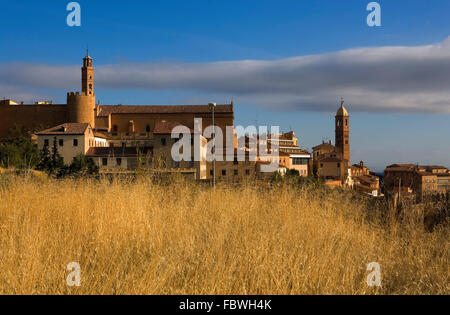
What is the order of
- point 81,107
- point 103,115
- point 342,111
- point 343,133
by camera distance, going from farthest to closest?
1. point 342,111
2. point 343,133
3. point 103,115
4. point 81,107

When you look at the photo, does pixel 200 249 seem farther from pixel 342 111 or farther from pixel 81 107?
pixel 342 111

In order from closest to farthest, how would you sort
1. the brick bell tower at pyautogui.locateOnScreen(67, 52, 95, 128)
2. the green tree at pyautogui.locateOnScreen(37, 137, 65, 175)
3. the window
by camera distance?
the green tree at pyautogui.locateOnScreen(37, 137, 65, 175), the brick bell tower at pyautogui.locateOnScreen(67, 52, 95, 128), the window

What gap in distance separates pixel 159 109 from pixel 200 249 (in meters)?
73.9

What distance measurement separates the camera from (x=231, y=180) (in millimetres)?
8922

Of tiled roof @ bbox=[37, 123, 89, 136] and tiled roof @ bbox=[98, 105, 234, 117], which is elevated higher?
tiled roof @ bbox=[98, 105, 234, 117]

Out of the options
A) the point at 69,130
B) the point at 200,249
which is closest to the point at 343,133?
the point at 69,130

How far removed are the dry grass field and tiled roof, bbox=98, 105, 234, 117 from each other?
69.9 m

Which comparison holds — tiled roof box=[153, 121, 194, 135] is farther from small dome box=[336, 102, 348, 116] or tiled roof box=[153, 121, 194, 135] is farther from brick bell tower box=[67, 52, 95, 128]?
small dome box=[336, 102, 348, 116]

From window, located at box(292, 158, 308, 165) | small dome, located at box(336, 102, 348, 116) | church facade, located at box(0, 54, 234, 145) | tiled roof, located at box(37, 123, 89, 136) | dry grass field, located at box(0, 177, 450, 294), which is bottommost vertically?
dry grass field, located at box(0, 177, 450, 294)

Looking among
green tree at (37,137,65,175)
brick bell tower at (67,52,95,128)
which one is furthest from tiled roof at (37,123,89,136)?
brick bell tower at (67,52,95,128)

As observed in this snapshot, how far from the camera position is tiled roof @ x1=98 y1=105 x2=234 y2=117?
75250mm

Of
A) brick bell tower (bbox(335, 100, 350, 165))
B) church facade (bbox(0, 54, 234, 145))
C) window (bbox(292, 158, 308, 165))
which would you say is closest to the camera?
church facade (bbox(0, 54, 234, 145))

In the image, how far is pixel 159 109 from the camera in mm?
76562
